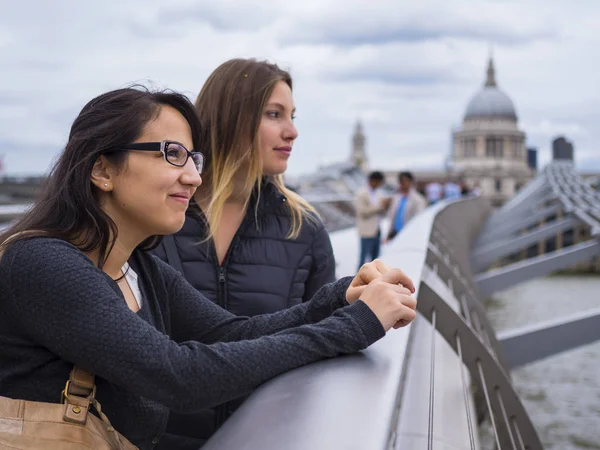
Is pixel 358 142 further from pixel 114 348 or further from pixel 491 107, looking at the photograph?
pixel 114 348

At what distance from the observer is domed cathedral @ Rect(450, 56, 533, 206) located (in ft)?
312

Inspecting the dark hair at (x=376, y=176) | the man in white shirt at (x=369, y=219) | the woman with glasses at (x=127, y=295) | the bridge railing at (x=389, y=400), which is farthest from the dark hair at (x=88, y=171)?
the dark hair at (x=376, y=176)

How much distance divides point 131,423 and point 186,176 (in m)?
0.42

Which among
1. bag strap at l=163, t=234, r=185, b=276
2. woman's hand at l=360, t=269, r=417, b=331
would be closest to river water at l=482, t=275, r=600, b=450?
bag strap at l=163, t=234, r=185, b=276

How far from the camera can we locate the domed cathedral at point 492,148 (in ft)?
312

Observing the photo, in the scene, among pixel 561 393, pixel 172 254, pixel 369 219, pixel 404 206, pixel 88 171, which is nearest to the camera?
Result: pixel 88 171

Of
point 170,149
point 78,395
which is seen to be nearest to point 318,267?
point 170,149

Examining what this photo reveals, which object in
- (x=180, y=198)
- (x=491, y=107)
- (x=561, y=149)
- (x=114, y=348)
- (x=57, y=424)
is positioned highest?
(x=491, y=107)

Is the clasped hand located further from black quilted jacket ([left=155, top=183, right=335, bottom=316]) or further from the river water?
the river water

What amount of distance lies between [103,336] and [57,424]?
0.44 feet

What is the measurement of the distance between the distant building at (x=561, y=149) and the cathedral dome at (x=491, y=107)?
182ft

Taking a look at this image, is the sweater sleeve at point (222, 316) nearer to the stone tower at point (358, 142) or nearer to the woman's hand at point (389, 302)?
the woman's hand at point (389, 302)

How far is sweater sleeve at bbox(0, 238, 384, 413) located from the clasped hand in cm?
24

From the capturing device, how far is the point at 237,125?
8.02ft
